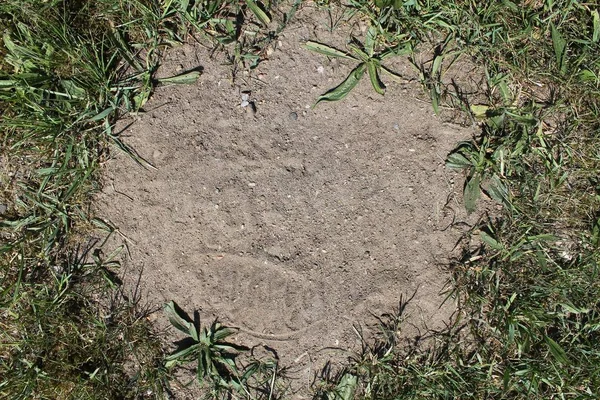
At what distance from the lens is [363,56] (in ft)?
10.9

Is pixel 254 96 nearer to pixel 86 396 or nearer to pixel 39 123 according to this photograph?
pixel 39 123

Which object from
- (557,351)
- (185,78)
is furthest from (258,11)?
(557,351)

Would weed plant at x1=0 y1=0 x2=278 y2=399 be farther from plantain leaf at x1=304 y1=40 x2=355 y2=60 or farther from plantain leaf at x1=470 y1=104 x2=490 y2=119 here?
plantain leaf at x1=470 y1=104 x2=490 y2=119

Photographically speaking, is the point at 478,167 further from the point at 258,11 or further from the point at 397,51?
the point at 258,11

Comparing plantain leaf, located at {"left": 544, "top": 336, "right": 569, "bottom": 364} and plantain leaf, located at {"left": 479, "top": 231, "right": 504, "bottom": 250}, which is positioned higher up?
plantain leaf, located at {"left": 479, "top": 231, "right": 504, "bottom": 250}

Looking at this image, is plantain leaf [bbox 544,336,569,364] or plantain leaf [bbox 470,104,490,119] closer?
plantain leaf [bbox 544,336,569,364]

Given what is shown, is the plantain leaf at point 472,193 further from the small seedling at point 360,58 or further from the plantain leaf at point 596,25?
the plantain leaf at point 596,25

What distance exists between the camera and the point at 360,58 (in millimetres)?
3344

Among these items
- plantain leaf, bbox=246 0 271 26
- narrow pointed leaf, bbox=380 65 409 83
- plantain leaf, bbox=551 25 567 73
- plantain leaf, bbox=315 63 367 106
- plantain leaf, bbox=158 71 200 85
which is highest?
plantain leaf, bbox=551 25 567 73

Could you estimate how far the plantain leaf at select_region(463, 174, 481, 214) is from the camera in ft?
11.0

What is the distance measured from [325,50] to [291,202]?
34.7 inches

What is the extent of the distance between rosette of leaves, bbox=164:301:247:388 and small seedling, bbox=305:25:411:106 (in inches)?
55.6

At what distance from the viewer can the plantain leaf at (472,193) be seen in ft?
11.0

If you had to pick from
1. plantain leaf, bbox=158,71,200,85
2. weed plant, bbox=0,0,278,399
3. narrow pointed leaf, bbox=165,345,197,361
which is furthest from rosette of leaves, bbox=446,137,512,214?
narrow pointed leaf, bbox=165,345,197,361
